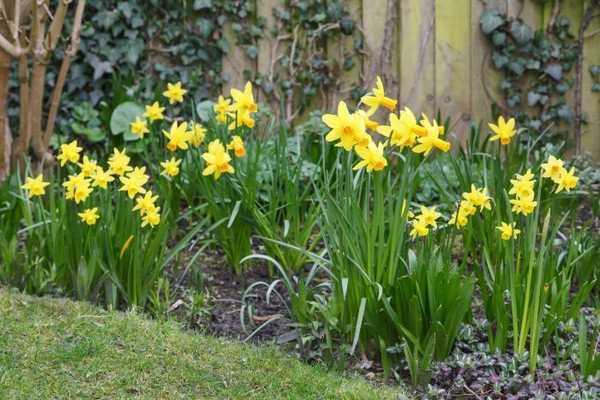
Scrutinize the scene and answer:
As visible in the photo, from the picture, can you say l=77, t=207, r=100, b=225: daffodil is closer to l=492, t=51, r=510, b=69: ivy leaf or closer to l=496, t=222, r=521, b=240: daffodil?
l=496, t=222, r=521, b=240: daffodil

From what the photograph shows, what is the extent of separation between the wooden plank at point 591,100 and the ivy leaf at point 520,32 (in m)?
0.37

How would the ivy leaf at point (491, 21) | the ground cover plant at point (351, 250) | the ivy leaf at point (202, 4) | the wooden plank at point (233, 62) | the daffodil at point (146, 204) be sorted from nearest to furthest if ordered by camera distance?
the ground cover plant at point (351, 250)
the daffodil at point (146, 204)
the ivy leaf at point (491, 21)
the ivy leaf at point (202, 4)
the wooden plank at point (233, 62)

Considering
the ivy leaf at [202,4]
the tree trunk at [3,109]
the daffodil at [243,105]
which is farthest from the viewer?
the ivy leaf at [202,4]

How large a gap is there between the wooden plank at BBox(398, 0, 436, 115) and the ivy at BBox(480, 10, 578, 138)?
342mm

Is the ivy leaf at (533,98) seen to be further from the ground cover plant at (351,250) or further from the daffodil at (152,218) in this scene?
the daffodil at (152,218)

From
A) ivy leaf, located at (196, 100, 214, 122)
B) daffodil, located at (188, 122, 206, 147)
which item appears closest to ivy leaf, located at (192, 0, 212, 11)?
ivy leaf, located at (196, 100, 214, 122)

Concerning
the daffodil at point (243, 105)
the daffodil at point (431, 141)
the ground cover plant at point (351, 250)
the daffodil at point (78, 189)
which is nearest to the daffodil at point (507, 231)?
the ground cover plant at point (351, 250)

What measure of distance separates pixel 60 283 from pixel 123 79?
2.47 meters

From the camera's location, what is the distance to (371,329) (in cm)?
293

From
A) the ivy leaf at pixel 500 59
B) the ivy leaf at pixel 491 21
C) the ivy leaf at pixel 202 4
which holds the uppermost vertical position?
the ivy leaf at pixel 202 4

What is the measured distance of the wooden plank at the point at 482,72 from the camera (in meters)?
5.59

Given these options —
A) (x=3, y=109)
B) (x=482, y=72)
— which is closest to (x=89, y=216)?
(x=3, y=109)

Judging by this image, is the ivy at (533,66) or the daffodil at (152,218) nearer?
the daffodil at (152,218)

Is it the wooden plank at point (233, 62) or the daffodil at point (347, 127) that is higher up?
the wooden plank at point (233, 62)
